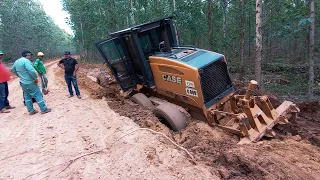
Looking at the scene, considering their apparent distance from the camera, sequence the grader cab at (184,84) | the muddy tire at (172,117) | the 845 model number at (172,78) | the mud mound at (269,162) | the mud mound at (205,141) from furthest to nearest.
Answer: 1. the 845 model number at (172,78)
2. the muddy tire at (172,117)
3. the grader cab at (184,84)
4. the mud mound at (205,141)
5. the mud mound at (269,162)

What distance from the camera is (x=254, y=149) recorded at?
434 centimetres

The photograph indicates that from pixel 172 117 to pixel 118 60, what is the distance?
2823mm

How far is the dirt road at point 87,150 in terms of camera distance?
153 inches

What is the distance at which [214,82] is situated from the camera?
5984 millimetres

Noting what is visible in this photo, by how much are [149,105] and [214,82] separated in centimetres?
184

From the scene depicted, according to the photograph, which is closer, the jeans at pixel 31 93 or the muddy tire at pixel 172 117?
the muddy tire at pixel 172 117

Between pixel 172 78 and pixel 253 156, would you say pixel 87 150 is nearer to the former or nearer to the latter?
pixel 172 78

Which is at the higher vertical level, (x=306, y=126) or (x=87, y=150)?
(x=87, y=150)

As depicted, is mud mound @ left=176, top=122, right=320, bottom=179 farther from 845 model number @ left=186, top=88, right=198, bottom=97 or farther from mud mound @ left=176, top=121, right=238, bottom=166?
845 model number @ left=186, top=88, right=198, bottom=97

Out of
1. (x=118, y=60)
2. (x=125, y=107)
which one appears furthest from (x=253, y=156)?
(x=118, y=60)

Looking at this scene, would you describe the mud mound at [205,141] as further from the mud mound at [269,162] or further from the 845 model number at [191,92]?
the 845 model number at [191,92]

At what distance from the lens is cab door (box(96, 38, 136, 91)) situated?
294 inches

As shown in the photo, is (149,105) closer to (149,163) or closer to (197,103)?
(197,103)

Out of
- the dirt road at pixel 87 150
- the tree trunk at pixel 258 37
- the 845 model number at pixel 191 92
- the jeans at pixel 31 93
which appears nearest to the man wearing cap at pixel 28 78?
the jeans at pixel 31 93
